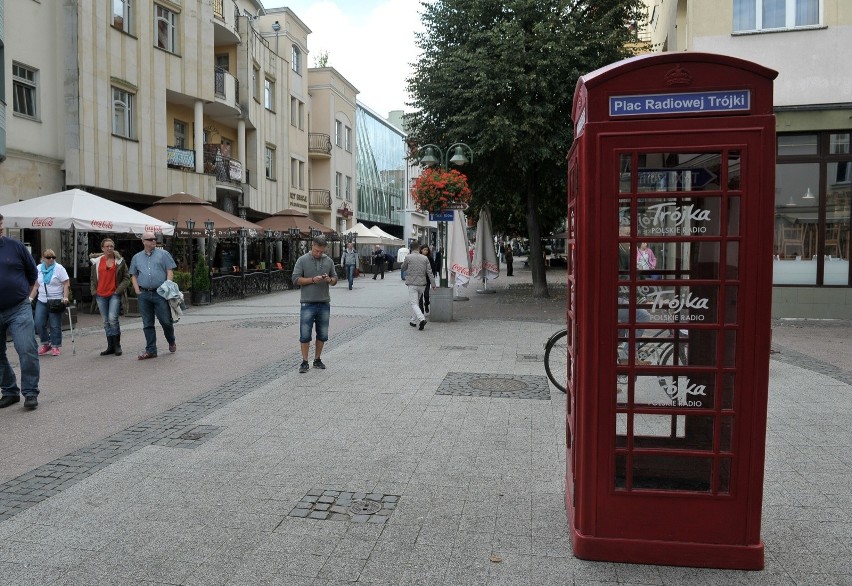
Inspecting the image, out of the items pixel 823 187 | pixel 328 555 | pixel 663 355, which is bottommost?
pixel 328 555

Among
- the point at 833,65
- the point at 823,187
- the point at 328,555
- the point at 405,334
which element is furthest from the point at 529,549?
the point at 833,65

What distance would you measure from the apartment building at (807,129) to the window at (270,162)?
892 inches

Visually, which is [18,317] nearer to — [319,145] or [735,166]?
[735,166]

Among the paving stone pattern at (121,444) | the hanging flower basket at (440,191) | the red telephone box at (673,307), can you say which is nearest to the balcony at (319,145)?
the hanging flower basket at (440,191)

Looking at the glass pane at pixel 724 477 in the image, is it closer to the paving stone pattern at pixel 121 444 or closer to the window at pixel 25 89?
the paving stone pattern at pixel 121 444

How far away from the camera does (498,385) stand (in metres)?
8.27

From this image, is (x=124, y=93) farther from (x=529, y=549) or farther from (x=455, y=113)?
(x=529, y=549)

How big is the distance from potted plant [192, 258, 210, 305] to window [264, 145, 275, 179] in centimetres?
1496

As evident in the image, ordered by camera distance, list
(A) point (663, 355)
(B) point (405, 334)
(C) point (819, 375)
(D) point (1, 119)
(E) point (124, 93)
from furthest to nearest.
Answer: (E) point (124, 93), (D) point (1, 119), (B) point (405, 334), (C) point (819, 375), (A) point (663, 355)

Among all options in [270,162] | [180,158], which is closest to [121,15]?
[180,158]

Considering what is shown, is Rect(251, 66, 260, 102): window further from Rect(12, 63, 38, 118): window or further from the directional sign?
the directional sign

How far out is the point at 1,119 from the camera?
14.9 meters

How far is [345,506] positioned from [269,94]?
32.1 m

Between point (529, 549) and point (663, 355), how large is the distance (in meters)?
1.31
